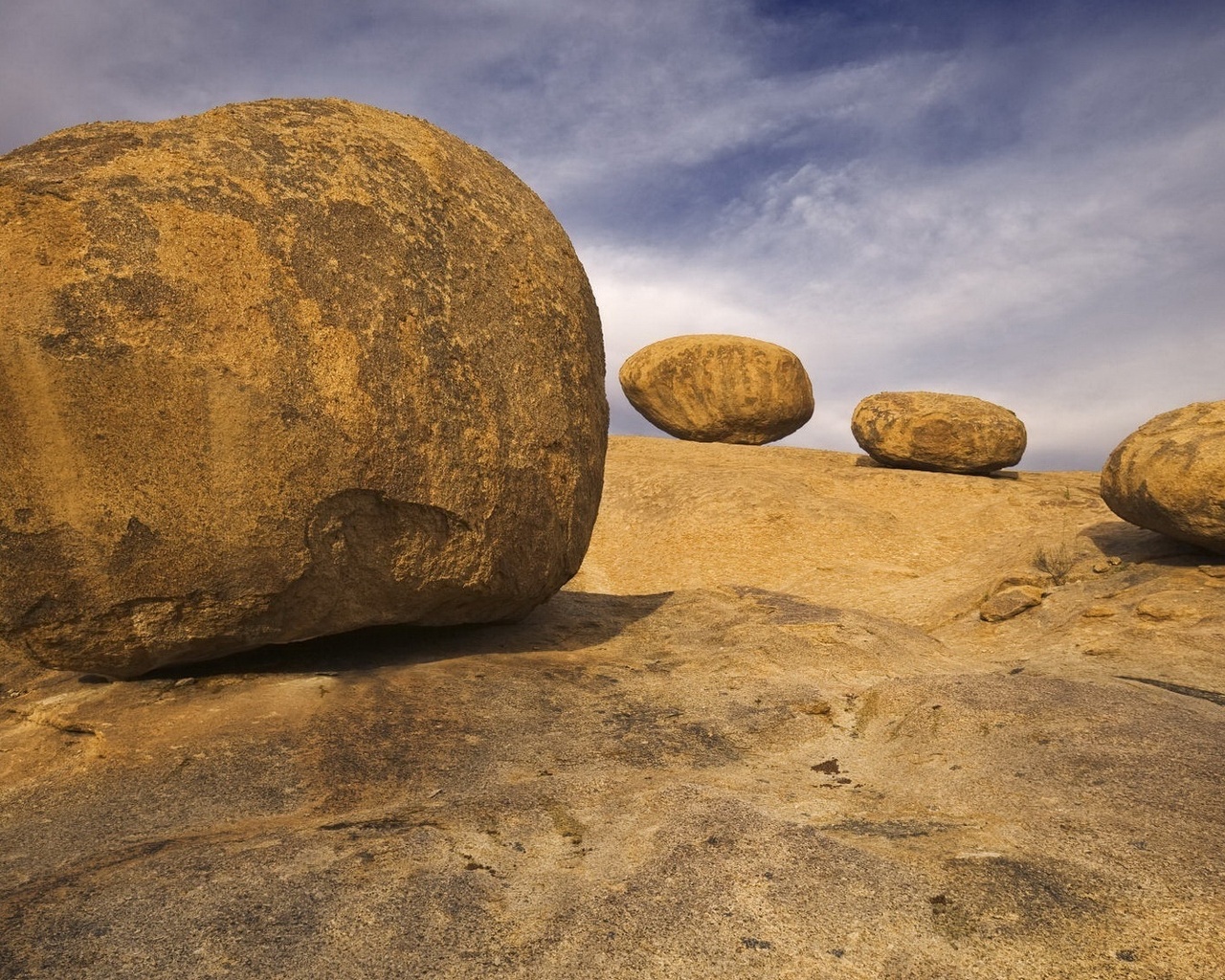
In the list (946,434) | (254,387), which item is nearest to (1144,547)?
(946,434)

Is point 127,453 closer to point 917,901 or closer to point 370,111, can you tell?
point 370,111

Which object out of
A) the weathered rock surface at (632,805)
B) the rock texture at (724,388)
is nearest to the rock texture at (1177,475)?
the weathered rock surface at (632,805)

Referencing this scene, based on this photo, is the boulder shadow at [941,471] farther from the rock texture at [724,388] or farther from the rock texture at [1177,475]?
the rock texture at [1177,475]

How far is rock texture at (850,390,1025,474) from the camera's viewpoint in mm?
13703

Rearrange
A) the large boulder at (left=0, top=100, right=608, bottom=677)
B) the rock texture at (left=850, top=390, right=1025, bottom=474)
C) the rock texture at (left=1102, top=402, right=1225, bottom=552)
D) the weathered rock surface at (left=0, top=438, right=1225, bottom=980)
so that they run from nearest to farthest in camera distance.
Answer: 1. the weathered rock surface at (left=0, top=438, right=1225, bottom=980)
2. the large boulder at (left=0, top=100, right=608, bottom=677)
3. the rock texture at (left=1102, top=402, right=1225, bottom=552)
4. the rock texture at (left=850, top=390, right=1025, bottom=474)

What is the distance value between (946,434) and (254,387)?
12133mm

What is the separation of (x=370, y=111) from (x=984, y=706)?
4.01 meters

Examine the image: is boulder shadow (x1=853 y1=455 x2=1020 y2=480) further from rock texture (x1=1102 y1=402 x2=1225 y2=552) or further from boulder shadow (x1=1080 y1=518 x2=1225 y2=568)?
rock texture (x1=1102 y1=402 x2=1225 y2=552)

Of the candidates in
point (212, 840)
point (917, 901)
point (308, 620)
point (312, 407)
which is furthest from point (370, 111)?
point (917, 901)

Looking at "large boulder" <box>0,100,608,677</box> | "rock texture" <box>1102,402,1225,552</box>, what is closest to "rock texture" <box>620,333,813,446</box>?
"rock texture" <box>1102,402,1225,552</box>

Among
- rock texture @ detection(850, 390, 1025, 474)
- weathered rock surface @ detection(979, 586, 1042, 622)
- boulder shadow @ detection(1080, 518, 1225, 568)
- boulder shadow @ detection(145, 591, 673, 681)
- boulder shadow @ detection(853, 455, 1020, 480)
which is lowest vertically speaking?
weathered rock surface @ detection(979, 586, 1042, 622)

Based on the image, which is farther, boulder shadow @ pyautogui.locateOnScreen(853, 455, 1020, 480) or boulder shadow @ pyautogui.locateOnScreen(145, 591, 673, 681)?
boulder shadow @ pyautogui.locateOnScreen(853, 455, 1020, 480)

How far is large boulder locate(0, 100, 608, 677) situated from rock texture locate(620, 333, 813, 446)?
38.1 ft

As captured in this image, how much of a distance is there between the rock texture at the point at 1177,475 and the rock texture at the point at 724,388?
27.6ft
